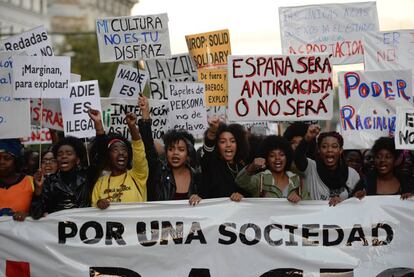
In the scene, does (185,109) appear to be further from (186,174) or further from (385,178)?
(385,178)

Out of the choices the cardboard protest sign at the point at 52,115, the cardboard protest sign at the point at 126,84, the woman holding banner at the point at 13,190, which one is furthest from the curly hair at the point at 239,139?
the cardboard protest sign at the point at 126,84

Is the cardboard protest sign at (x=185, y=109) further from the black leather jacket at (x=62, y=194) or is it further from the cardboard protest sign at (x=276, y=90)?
the black leather jacket at (x=62, y=194)

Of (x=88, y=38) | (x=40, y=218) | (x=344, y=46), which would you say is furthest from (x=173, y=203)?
(x=88, y=38)

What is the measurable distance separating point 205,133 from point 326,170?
1.40m

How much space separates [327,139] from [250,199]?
3.35ft

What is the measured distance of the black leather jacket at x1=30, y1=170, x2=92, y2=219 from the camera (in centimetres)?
746

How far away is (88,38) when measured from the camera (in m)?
57.0

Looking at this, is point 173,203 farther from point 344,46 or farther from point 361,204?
point 344,46

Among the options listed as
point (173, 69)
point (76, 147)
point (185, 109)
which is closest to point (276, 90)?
point (76, 147)

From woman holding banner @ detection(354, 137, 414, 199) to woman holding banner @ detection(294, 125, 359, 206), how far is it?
0.13 meters

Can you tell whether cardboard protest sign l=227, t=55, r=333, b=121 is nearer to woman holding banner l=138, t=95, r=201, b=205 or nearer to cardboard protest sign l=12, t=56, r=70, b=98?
woman holding banner l=138, t=95, r=201, b=205

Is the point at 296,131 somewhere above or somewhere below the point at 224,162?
Result: above

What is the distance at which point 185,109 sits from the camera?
421 inches

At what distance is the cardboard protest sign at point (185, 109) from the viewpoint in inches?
420
